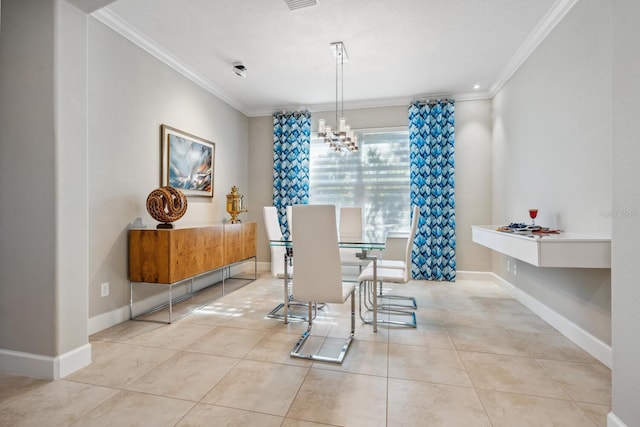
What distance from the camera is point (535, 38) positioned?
304 cm

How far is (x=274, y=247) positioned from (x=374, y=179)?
2.51m

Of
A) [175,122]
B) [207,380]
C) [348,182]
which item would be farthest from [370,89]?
[207,380]

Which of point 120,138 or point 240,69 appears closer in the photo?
point 120,138

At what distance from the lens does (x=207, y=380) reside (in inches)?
74.0

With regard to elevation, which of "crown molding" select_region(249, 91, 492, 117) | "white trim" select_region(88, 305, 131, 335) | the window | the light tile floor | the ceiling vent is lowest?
the light tile floor

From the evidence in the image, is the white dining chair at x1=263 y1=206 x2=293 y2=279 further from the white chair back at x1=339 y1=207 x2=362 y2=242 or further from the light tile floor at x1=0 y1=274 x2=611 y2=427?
the white chair back at x1=339 y1=207 x2=362 y2=242

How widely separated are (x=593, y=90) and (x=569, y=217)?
0.98m

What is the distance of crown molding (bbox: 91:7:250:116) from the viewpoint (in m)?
2.70

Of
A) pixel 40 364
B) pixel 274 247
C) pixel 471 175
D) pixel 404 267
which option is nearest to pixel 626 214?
pixel 404 267

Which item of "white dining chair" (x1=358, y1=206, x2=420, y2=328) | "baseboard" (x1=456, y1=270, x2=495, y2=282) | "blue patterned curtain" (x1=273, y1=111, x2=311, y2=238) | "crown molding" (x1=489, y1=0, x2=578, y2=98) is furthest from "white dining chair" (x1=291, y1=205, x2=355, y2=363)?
"baseboard" (x1=456, y1=270, x2=495, y2=282)

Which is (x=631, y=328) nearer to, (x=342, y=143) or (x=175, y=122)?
(x=342, y=143)

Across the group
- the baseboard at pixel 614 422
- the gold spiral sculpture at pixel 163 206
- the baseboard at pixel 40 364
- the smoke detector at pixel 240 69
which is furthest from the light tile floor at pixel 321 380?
the smoke detector at pixel 240 69

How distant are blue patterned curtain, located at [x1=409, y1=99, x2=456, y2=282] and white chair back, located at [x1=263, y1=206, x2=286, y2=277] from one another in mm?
2321

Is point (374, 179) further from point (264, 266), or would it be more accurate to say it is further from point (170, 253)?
point (170, 253)
